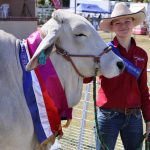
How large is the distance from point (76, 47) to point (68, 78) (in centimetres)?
27

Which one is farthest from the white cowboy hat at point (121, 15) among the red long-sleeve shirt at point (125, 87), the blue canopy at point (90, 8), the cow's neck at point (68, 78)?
the blue canopy at point (90, 8)

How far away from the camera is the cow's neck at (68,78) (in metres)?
3.44

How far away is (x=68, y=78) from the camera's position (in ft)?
11.5

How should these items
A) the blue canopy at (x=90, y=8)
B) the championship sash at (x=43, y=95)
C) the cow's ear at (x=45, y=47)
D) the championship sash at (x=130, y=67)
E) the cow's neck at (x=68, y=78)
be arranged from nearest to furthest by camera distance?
1. the cow's ear at (x=45, y=47)
2. the championship sash at (x=43, y=95)
3. the cow's neck at (x=68, y=78)
4. the championship sash at (x=130, y=67)
5. the blue canopy at (x=90, y=8)

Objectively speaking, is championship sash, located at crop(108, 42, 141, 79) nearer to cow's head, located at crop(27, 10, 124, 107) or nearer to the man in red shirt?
the man in red shirt

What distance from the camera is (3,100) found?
125 inches

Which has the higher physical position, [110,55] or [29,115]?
[110,55]

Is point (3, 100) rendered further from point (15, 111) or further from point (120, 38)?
point (120, 38)

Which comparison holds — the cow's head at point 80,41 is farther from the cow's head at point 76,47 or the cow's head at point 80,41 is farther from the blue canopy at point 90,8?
the blue canopy at point 90,8

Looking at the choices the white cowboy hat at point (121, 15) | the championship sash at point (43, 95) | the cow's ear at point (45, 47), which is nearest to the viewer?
the cow's ear at point (45, 47)

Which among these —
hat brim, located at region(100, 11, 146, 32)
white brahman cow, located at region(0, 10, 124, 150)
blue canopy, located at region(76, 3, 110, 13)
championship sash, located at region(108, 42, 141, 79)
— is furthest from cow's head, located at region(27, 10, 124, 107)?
blue canopy, located at region(76, 3, 110, 13)

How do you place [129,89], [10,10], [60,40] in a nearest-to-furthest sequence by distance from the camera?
[60,40] → [129,89] → [10,10]

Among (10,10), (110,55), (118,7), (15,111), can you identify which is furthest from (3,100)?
(10,10)

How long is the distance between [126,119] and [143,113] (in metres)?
0.20
